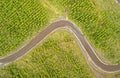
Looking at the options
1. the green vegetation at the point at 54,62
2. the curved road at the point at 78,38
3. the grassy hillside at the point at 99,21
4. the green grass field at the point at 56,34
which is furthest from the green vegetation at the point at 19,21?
the grassy hillside at the point at 99,21

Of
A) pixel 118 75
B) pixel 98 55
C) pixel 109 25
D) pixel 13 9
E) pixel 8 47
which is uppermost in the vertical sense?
pixel 13 9

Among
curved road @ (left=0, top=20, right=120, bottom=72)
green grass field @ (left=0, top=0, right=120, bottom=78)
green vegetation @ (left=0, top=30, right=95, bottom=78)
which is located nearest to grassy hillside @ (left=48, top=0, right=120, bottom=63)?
green grass field @ (left=0, top=0, right=120, bottom=78)

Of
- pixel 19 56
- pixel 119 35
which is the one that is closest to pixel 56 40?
pixel 19 56

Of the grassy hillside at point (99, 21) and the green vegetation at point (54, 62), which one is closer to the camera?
the green vegetation at point (54, 62)

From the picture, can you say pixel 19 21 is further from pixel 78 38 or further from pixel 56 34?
pixel 78 38

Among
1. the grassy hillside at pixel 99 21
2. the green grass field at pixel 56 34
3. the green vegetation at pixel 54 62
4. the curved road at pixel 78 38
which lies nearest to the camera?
the green vegetation at pixel 54 62

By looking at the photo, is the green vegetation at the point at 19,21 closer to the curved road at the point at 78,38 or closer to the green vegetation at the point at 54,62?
the curved road at the point at 78,38

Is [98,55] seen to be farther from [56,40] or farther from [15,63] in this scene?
[15,63]
